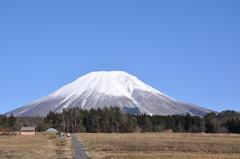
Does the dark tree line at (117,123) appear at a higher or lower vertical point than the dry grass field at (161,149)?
higher

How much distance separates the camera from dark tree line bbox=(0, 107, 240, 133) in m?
150

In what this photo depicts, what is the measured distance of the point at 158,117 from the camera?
171000mm

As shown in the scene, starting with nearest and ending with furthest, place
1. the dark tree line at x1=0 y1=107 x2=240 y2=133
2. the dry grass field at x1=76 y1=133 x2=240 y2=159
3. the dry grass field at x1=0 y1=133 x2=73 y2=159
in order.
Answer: the dry grass field at x1=76 y1=133 x2=240 y2=159 < the dry grass field at x1=0 y1=133 x2=73 y2=159 < the dark tree line at x1=0 y1=107 x2=240 y2=133

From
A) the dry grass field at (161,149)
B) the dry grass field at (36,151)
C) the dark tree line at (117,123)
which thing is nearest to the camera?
the dry grass field at (161,149)

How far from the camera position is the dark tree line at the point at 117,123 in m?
150

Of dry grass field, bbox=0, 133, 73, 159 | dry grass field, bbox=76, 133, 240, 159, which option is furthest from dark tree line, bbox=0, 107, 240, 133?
dry grass field, bbox=0, 133, 73, 159

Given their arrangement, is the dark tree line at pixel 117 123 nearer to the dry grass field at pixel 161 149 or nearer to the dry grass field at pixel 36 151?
the dry grass field at pixel 161 149

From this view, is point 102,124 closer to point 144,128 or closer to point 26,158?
point 144,128

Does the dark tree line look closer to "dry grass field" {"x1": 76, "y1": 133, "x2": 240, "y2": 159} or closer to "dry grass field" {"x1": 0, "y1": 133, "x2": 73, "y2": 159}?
"dry grass field" {"x1": 76, "y1": 133, "x2": 240, "y2": 159}

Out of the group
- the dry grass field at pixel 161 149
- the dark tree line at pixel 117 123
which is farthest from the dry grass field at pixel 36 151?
the dark tree line at pixel 117 123

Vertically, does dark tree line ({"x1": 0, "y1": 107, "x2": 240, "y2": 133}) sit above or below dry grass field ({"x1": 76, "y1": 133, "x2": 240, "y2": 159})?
above

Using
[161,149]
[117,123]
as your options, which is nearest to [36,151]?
[161,149]

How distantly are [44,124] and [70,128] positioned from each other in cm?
1154

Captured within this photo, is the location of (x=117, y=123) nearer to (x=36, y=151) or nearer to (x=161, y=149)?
(x=161, y=149)
